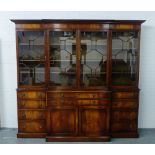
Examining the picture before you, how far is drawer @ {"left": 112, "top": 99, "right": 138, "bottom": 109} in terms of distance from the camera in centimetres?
418

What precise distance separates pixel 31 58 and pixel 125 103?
176cm

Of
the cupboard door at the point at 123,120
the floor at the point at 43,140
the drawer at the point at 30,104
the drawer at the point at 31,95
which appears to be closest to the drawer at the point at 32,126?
the floor at the point at 43,140

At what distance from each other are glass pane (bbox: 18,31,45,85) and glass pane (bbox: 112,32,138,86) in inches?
47.3

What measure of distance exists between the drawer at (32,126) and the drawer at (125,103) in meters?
1.26

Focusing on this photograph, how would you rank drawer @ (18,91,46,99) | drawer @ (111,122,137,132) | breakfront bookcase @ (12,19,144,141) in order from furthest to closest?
drawer @ (111,122,137,132), drawer @ (18,91,46,99), breakfront bookcase @ (12,19,144,141)

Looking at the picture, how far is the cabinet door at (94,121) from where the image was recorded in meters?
4.09

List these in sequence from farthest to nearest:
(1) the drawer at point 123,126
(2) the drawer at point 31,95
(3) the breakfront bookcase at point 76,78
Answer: (1) the drawer at point 123,126
(2) the drawer at point 31,95
(3) the breakfront bookcase at point 76,78

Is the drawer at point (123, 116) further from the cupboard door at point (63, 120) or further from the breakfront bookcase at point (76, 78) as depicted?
the cupboard door at point (63, 120)

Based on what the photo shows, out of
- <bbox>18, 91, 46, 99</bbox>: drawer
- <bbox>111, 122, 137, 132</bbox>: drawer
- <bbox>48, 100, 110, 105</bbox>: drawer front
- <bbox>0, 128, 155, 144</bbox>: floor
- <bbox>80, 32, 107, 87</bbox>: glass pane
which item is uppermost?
<bbox>80, 32, 107, 87</bbox>: glass pane

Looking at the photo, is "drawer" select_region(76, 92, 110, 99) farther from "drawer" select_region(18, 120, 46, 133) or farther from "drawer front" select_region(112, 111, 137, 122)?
"drawer" select_region(18, 120, 46, 133)

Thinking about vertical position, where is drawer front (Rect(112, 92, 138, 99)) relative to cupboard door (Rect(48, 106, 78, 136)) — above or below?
above

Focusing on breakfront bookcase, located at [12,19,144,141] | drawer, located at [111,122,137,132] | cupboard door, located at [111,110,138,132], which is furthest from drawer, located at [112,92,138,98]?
drawer, located at [111,122,137,132]

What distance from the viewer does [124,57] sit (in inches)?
164

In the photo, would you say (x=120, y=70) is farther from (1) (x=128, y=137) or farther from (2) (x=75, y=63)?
(1) (x=128, y=137)
